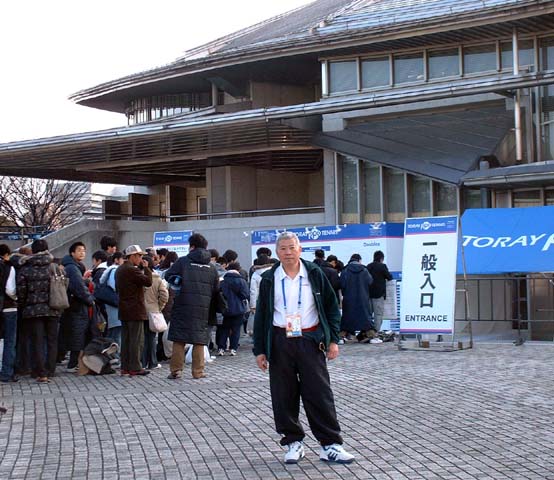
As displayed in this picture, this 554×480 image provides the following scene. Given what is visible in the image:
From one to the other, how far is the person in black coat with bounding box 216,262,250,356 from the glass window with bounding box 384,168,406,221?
14.2m

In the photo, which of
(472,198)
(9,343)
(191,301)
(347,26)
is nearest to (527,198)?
(472,198)

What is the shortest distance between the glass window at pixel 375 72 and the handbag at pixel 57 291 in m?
19.4

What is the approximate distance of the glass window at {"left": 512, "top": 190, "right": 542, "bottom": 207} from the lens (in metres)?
24.1

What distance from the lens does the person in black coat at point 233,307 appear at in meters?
15.7

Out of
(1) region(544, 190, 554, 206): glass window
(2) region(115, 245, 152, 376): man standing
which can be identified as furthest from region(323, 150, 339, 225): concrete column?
(2) region(115, 245, 152, 376): man standing

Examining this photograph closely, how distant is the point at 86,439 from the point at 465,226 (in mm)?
11553

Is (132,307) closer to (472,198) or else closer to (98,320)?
(98,320)

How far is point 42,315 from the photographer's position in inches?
474

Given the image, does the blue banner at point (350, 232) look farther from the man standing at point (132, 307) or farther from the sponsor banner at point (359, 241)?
the man standing at point (132, 307)

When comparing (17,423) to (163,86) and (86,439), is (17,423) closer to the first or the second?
(86,439)

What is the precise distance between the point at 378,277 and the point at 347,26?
1364cm

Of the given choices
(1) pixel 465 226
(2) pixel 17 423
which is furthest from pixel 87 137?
(2) pixel 17 423

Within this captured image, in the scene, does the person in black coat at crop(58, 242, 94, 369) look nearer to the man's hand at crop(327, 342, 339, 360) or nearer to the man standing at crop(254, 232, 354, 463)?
the man standing at crop(254, 232, 354, 463)

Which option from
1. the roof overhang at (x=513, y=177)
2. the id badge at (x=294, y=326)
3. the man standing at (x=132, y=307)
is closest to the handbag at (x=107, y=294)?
the man standing at (x=132, y=307)
